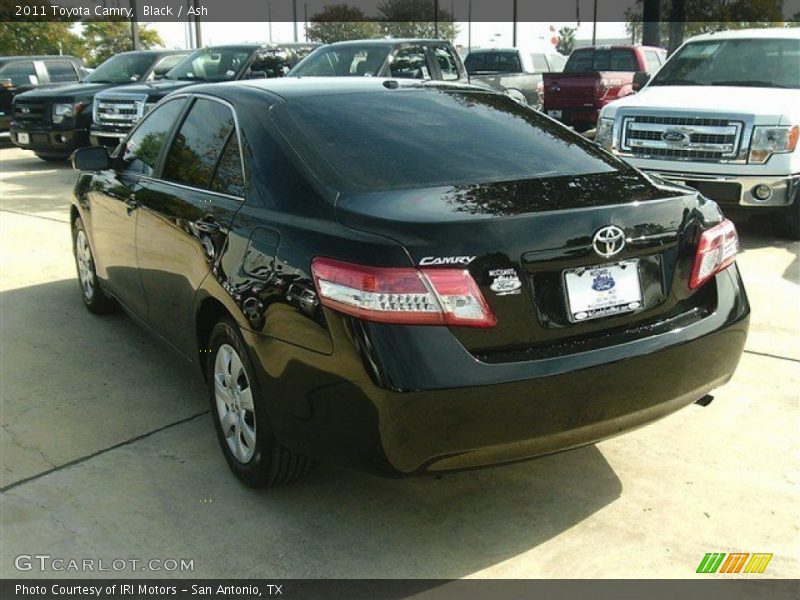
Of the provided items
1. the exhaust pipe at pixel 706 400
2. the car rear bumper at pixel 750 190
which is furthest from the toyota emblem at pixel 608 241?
the car rear bumper at pixel 750 190

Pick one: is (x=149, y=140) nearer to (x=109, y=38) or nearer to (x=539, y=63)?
(x=539, y=63)

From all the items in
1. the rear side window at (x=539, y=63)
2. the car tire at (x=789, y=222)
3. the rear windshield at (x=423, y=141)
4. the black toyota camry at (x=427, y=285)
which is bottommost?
the car tire at (x=789, y=222)

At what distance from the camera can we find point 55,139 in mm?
14000

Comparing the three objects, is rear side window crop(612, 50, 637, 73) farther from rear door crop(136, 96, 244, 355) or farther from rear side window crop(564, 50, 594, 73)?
rear door crop(136, 96, 244, 355)

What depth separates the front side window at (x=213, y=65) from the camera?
12.9 m

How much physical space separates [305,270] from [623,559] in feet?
5.05

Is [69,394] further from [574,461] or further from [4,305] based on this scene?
[574,461]

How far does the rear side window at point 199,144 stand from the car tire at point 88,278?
1.65 meters

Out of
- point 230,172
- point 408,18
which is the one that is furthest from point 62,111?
point 408,18

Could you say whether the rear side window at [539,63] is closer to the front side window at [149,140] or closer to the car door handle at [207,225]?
the front side window at [149,140]

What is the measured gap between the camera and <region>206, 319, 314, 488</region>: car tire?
3.34 m

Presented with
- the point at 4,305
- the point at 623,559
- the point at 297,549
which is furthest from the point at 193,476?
the point at 4,305

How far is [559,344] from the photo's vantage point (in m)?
2.95

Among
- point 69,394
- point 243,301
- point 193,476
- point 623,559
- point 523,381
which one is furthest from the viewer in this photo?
point 69,394
